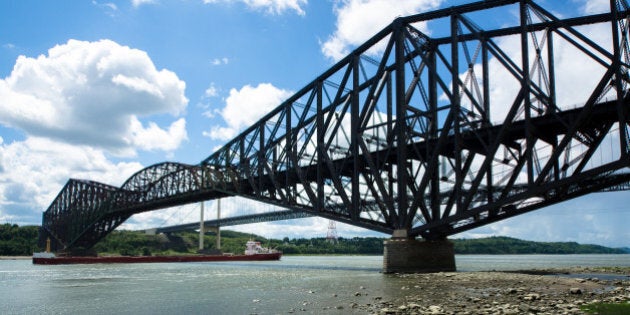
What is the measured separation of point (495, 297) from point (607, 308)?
6215 millimetres

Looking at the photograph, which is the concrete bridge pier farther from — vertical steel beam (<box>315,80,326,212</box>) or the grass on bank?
the grass on bank

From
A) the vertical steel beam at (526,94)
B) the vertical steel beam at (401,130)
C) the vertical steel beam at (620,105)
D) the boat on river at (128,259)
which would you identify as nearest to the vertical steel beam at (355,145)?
the vertical steel beam at (401,130)

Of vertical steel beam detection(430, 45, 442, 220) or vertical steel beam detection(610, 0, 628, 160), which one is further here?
vertical steel beam detection(430, 45, 442, 220)

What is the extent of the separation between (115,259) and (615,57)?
296ft

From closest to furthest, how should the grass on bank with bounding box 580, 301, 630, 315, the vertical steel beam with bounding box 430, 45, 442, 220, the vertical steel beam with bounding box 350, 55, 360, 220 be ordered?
the grass on bank with bounding box 580, 301, 630, 315 → the vertical steel beam with bounding box 430, 45, 442, 220 → the vertical steel beam with bounding box 350, 55, 360, 220

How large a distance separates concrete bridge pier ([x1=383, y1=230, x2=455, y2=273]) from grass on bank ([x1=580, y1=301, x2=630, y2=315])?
880 inches

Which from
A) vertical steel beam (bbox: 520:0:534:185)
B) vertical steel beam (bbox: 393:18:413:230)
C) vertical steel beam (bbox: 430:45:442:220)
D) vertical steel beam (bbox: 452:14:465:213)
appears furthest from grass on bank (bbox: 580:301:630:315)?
vertical steel beam (bbox: 393:18:413:230)

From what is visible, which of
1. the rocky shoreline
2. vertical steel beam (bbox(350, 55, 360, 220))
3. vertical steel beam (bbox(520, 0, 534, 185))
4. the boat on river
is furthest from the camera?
the boat on river

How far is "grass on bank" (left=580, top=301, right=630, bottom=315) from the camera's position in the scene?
18.5 m

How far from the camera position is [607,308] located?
1936 cm

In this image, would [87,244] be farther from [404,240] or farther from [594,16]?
[594,16]

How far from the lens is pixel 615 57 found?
111 feet

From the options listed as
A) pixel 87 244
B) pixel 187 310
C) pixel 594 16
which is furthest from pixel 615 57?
pixel 87 244

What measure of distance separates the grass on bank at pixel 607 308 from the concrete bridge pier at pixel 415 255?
22361 mm
